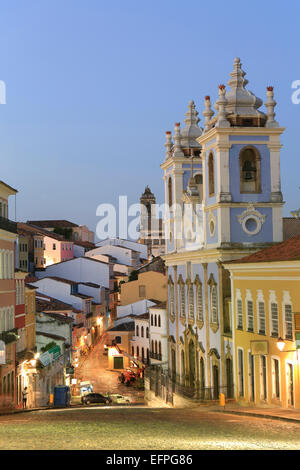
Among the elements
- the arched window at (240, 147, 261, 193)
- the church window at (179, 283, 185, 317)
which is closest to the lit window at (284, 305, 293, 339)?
the arched window at (240, 147, 261, 193)

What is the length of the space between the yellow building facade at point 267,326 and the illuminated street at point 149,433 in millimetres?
6418

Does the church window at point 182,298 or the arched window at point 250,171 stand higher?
the arched window at point 250,171

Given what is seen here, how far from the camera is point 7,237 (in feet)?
152

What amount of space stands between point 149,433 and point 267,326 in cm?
1506

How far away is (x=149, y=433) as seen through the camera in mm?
19047

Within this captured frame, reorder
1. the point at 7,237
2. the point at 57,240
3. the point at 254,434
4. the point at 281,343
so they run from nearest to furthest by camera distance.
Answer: the point at 254,434, the point at 281,343, the point at 7,237, the point at 57,240

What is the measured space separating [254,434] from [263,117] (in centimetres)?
2680

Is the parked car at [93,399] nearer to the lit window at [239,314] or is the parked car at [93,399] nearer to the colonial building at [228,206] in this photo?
the colonial building at [228,206]

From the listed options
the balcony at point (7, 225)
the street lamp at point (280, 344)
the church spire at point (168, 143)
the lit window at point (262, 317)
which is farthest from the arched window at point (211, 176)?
the street lamp at point (280, 344)

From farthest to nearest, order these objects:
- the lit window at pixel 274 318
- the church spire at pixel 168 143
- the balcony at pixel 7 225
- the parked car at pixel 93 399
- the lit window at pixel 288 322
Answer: the church spire at pixel 168 143 < the parked car at pixel 93 399 < the balcony at pixel 7 225 < the lit window at pixel 274 318 < the lit window at pixel 288 322

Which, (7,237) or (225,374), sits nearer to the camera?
(225,374)

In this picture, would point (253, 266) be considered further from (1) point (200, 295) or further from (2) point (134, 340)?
(2) point (134, 340)

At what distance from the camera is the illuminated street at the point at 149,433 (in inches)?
655
